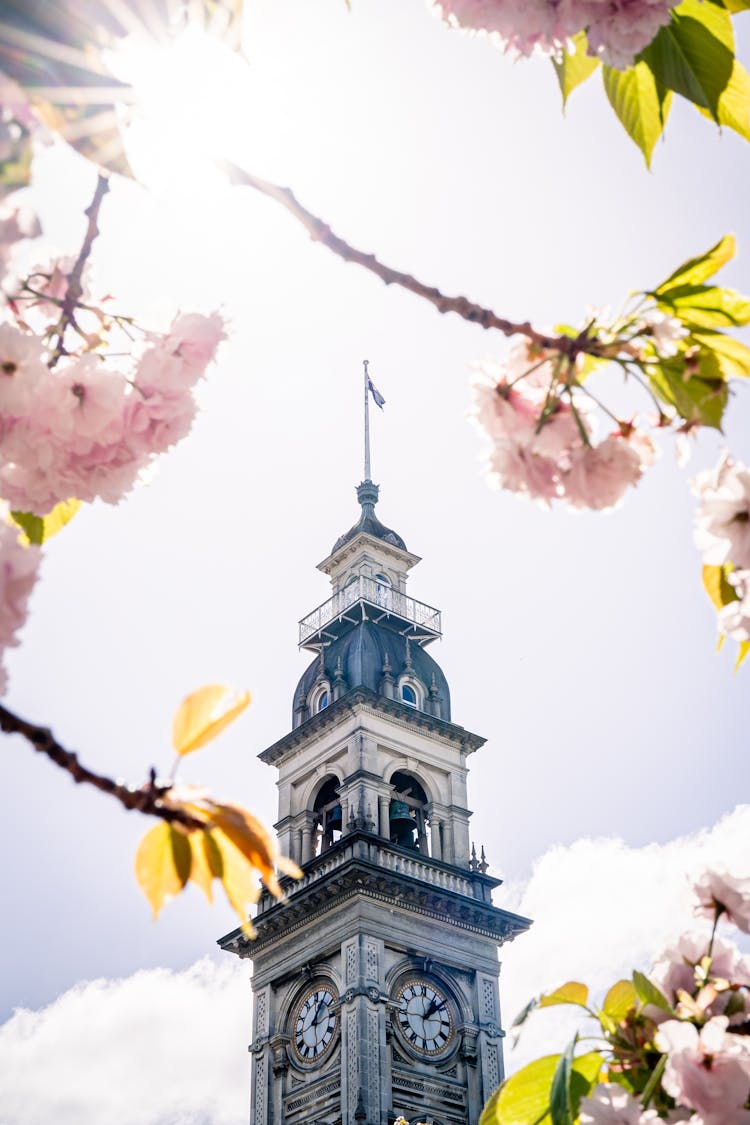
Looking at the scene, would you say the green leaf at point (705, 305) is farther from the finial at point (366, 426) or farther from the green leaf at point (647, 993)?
the finial at point (366, 426)

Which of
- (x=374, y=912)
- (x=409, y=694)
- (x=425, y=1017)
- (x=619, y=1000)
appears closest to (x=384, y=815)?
(x=374, y=912)

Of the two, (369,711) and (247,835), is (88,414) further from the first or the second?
(369,711)

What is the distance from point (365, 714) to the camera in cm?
3006

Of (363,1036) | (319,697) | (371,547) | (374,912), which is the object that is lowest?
(363,1036)

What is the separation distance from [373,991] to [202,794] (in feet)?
84.7

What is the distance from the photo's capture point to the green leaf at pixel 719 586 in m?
1.80

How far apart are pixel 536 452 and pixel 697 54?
2.30 ft

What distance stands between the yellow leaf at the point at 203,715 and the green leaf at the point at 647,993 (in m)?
1.26

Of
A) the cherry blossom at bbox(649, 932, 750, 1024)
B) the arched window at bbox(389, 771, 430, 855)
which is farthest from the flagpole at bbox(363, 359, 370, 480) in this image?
the cherry blossom at bbox(649, 932, 750, 1024)

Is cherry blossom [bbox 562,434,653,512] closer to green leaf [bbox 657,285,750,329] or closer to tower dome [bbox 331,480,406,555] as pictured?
green leaf [bbox 657,285,750,329]

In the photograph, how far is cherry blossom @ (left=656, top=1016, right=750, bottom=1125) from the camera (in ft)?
6.15

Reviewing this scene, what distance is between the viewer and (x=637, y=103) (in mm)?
1969

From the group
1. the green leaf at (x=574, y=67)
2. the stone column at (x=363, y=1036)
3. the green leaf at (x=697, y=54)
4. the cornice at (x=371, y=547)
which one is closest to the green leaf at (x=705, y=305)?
the green leaf at (x=697, y=54)

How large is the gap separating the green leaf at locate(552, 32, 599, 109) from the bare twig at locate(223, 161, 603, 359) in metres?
0.53
